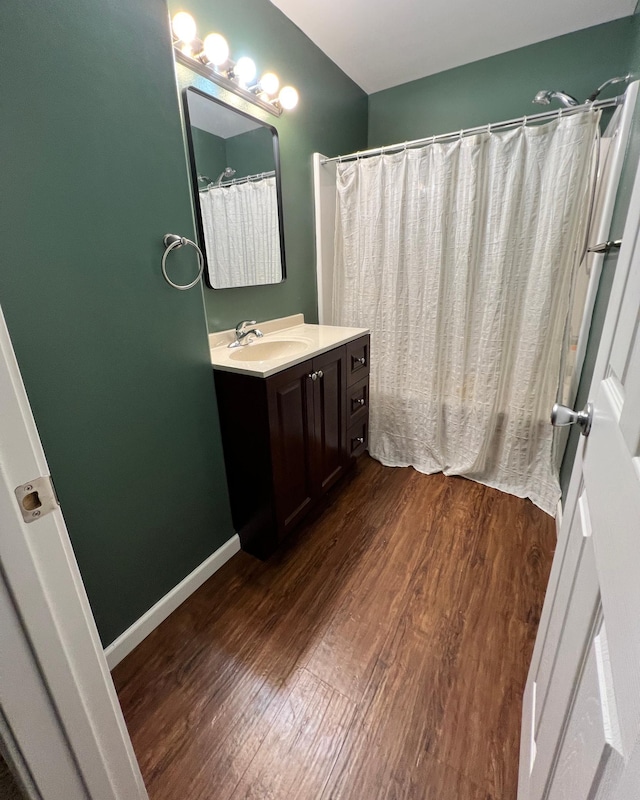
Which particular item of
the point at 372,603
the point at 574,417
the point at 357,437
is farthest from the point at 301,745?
the point at 357,437

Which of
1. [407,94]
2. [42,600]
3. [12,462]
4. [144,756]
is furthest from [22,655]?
[407,94]

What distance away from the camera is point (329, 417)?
5.83 ft

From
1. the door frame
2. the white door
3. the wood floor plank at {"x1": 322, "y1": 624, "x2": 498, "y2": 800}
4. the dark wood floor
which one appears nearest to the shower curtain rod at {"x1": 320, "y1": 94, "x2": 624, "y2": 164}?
the white door

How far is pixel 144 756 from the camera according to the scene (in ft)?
3.29

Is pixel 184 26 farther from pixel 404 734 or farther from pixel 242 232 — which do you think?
pixel 404 734

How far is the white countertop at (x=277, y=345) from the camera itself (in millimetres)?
1365

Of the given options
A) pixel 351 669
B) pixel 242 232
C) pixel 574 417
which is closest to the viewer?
pixel 574 417

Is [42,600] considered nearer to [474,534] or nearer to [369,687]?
[369,687]

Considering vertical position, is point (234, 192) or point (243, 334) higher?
point (234, 192)

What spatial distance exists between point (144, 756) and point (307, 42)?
9.86 feet

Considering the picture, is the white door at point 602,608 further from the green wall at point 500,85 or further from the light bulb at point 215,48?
the green wall at point 500,85

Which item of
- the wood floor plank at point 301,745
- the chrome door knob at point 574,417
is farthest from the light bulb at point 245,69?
the wood floor plank at point 301,745

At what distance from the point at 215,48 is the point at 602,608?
6.49ft

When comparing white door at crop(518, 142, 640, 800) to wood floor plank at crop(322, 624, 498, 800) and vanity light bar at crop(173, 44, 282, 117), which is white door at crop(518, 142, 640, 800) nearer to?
wood floor plank at crop(322, 624, 498, 800)
